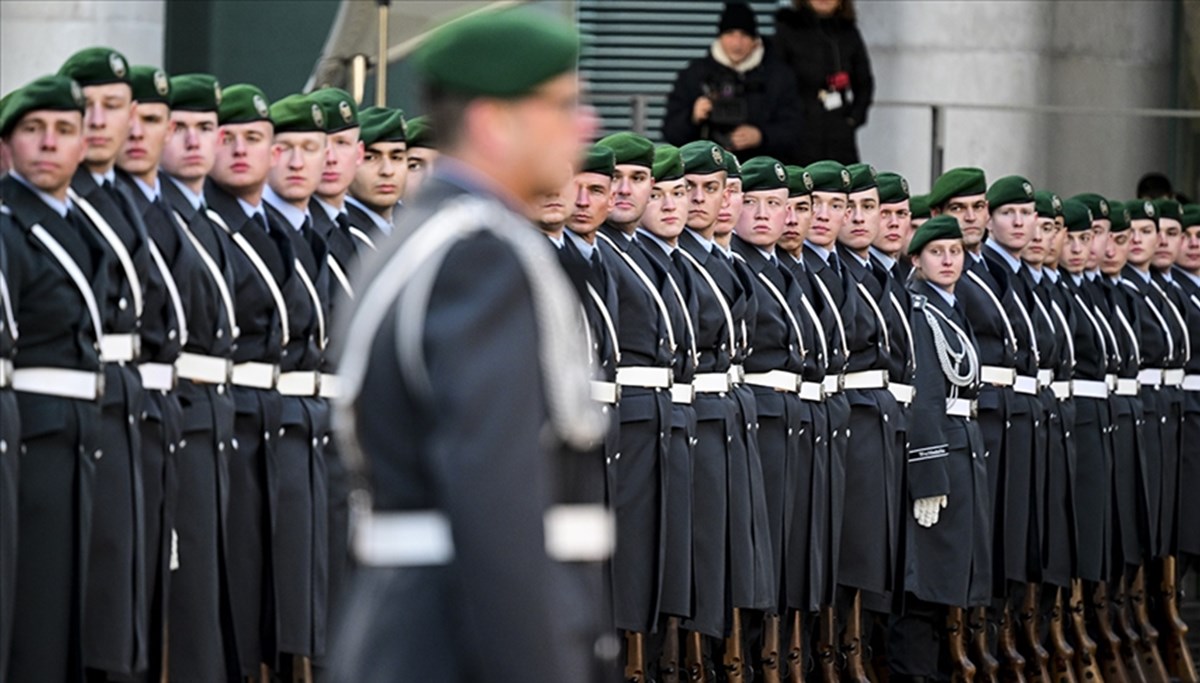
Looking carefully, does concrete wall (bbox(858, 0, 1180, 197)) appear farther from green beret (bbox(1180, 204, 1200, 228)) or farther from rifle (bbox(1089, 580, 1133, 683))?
rifle (bbox(1089, 580, 1133, 683))

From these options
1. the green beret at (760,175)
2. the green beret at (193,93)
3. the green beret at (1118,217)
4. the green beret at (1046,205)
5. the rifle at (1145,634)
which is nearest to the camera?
the green beret at (193,93)

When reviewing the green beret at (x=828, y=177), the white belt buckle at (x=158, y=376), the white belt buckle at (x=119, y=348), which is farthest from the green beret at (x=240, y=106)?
the green beret at (x=828, y=177)

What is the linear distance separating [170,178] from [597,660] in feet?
12.1

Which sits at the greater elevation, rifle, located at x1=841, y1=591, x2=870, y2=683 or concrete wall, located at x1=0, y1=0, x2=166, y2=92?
concrete wall, located at x1=0, y1=0, x2=166, y2=92

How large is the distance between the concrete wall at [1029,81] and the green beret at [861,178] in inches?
150

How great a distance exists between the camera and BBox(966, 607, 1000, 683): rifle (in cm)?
982

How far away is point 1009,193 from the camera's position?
10688 mm

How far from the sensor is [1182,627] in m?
11.2

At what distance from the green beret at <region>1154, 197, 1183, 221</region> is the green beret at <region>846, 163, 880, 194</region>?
294 cm

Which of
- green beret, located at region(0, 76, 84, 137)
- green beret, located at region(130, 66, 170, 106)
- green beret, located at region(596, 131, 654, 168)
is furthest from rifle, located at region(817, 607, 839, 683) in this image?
green beret, located at region(0, 76, 84, 137)

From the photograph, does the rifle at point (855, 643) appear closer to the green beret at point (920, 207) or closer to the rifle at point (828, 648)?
the rifle at point (828, 648)

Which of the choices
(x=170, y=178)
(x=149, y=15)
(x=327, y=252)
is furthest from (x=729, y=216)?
(x=149, y=15)

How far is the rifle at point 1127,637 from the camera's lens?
10.9 m

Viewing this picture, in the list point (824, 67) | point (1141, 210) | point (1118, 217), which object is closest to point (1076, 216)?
point (1118, 217)
